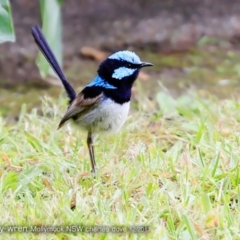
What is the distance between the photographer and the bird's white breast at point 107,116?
171 inches

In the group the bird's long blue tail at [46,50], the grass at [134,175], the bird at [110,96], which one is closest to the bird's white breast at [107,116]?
the bird at [110,96]

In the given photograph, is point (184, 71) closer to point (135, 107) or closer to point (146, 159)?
point (135, 107)

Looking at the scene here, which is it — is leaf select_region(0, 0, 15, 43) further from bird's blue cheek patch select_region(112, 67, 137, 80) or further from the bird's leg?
the bird's leg

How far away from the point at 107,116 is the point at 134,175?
0.44 metres

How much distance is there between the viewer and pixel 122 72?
4375mm

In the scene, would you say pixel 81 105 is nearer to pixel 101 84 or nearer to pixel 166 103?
pixel 101 84

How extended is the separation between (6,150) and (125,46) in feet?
10.9

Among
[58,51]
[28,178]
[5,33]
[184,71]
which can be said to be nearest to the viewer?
[5,33]

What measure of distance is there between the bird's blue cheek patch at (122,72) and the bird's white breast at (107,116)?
15 centimetres

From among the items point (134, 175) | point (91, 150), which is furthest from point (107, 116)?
point (134, 175)

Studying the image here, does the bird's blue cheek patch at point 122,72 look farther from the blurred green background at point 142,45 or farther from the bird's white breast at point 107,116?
the blurred green background at point 142,45

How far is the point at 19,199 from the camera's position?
13.1ft

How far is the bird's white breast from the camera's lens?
4340 millimetres

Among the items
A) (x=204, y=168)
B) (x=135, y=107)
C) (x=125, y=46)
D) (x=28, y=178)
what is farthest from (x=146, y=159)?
(x=125, y=46)
